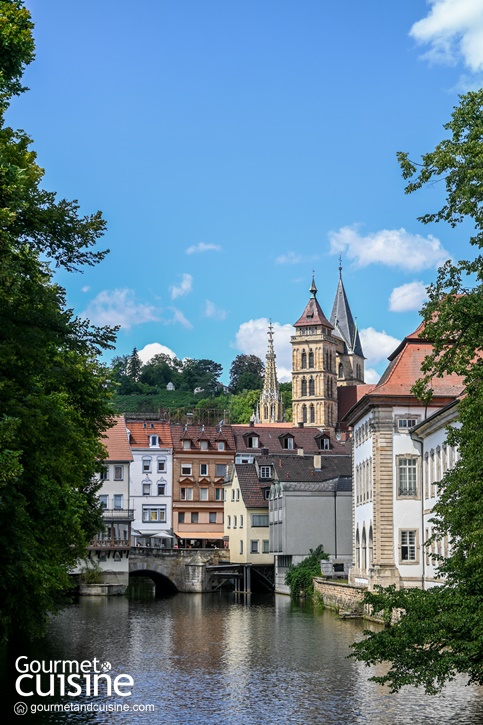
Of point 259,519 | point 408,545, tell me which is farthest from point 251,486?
point 408,545

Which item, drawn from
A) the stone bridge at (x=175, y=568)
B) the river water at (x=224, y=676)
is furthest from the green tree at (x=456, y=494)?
the stone bridge at (x=175, y=568)

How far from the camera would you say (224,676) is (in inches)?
1113

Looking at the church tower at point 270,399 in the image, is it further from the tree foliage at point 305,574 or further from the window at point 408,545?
the window at point 408,545

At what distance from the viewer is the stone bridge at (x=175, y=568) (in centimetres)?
6912

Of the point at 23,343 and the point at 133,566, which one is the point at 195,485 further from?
the point at 23,343

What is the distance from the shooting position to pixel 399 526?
162 ft

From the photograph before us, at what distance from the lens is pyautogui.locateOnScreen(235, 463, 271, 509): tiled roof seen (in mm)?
76938

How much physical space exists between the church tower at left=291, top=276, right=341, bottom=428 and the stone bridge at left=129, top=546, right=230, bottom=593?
9863 cm

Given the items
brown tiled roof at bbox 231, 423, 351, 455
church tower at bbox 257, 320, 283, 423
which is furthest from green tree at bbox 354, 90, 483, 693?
church tower at bbox 257, 320, 283, 423

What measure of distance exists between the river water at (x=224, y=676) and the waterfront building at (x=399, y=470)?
3849 millimetres

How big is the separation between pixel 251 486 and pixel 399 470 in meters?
29.5

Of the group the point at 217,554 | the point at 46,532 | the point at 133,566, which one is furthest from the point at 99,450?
the point at 217,554

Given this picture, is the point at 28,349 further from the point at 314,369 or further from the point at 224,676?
the point at 314,369

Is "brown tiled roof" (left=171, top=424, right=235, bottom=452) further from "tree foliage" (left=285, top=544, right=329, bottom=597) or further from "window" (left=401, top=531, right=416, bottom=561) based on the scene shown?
"window" (left=401, top=531, right=416, bottom=561)
